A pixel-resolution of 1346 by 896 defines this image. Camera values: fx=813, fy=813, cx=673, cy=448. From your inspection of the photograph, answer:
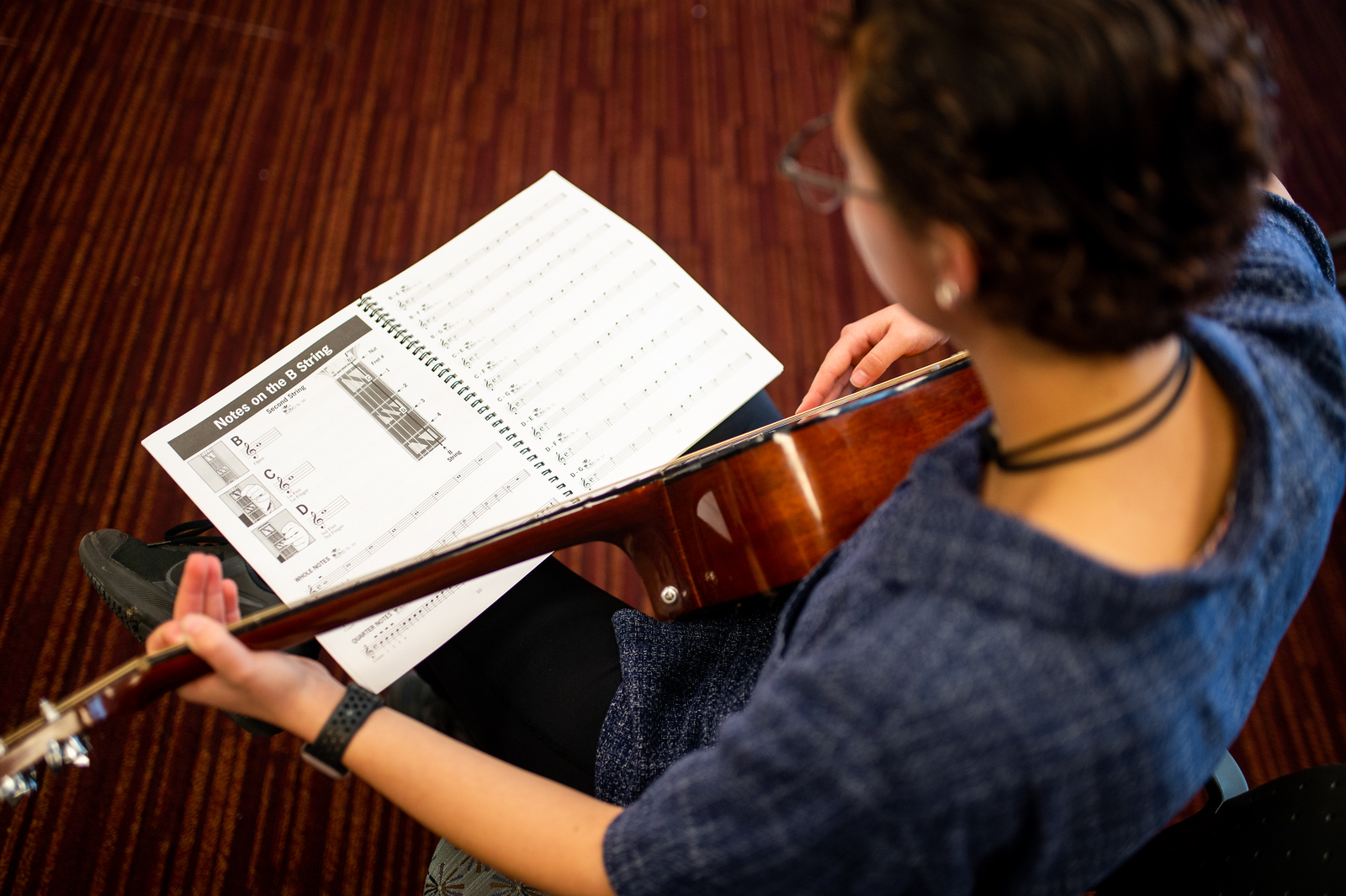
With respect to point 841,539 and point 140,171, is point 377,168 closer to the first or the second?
point 140,171

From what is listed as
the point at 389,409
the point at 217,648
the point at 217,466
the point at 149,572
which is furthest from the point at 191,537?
the point at 217,648

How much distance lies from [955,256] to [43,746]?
0.80 meters

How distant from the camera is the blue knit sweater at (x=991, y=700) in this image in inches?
19.5

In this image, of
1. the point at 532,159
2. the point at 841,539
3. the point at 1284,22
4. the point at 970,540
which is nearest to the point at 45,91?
the point at 532,159

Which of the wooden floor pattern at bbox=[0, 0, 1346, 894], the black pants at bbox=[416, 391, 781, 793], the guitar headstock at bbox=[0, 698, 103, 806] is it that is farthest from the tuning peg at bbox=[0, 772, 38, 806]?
the wooden floor pattern at bbox=[0, 0, 1346, 894]

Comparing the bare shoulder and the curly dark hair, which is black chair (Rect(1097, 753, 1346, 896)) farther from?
the curly dark hair

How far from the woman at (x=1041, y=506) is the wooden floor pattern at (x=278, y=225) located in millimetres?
990

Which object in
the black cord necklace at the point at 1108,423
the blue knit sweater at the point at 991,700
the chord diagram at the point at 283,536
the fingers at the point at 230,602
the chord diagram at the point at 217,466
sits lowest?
the blue knit sweater at the point at 991,700

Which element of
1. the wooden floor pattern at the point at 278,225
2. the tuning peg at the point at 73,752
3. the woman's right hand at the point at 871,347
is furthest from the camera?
the wooden floor pattern at the point at 278,225

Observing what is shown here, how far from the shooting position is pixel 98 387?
1.60 meters

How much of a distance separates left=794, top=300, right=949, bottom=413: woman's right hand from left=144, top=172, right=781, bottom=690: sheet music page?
88mm

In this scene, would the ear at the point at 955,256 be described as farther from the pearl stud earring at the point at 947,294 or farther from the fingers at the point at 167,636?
the fingers at the point at 167,636

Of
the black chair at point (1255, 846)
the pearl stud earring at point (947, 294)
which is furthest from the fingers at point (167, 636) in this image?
the black chair at point (1255, 846)

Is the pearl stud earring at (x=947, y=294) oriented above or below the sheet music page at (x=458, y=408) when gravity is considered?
below
